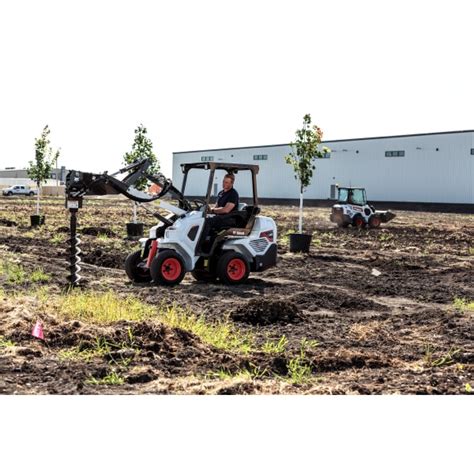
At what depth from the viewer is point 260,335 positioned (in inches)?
345

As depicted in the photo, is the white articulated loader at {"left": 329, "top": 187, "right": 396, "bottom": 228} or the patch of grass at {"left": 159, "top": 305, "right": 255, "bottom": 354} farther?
the white articulated loader at {"left": 329, "top": 187, "right": 396, "bottom": 228}

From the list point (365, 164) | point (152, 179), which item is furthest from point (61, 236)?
point (365, 164)

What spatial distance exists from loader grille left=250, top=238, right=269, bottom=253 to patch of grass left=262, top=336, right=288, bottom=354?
5148 mm

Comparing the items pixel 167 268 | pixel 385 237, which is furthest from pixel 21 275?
pixel 385 237

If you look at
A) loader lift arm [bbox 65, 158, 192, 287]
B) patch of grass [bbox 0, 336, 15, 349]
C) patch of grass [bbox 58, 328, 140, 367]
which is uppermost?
loader lift arm [bbox 65, 158, 192, 287]

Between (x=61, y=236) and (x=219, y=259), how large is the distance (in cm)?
1102

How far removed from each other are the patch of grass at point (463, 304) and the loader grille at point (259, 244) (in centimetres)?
359

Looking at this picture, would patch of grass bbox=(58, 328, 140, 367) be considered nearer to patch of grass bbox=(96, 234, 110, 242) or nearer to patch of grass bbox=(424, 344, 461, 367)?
patch of grass bbox=(424, 344, 461, 367)

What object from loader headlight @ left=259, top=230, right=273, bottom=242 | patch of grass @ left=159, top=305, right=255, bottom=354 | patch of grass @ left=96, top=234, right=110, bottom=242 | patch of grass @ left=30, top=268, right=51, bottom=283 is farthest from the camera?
patch of grass @ left=96, top=234, right=110, bottom=242

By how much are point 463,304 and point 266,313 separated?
145 inches

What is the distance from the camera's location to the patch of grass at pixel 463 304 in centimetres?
1119

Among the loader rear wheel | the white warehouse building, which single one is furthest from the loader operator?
the white warehouse building

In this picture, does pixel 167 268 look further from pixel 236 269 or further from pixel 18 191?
pixel 18 191

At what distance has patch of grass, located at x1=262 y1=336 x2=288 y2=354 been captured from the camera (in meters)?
7.69
